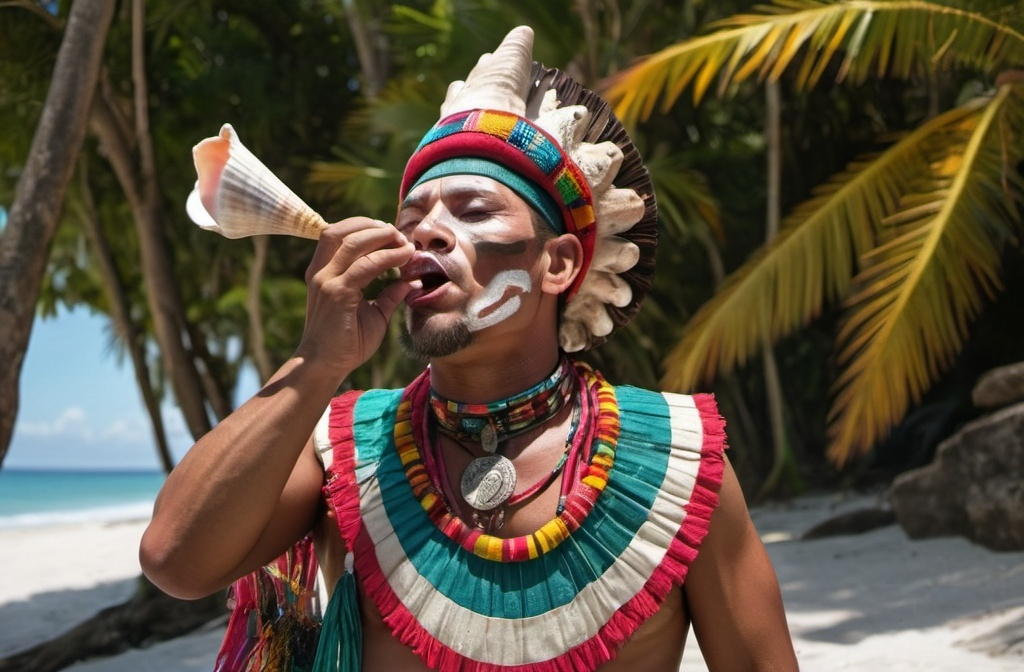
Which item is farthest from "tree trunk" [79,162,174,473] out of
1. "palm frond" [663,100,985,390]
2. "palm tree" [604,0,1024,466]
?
"palm frond" [663,100,985,390]

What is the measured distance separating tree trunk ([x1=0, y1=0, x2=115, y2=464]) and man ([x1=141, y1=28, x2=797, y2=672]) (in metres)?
3.21

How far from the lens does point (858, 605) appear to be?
6.91 metres

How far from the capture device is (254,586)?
251 centimetres

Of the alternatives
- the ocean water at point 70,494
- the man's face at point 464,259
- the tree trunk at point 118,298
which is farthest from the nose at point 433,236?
the ocean water at point 70,494

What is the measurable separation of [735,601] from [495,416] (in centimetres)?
61

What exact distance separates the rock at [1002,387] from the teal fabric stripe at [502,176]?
6.02 metres

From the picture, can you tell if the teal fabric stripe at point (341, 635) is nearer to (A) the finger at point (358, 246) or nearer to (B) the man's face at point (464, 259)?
(B) the man's face at point (464, 259)

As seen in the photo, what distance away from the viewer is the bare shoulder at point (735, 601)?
92.0 inches

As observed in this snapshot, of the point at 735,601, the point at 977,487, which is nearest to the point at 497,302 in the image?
the point at 735,601

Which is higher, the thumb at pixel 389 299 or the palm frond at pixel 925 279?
the thumb at pixel 389 299

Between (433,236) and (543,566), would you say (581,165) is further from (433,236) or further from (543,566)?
(543,566)

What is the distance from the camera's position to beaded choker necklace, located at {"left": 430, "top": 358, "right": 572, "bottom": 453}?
2488mm

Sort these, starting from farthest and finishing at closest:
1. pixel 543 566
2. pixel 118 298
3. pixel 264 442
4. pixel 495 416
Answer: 1. pixel 118 298
2. pixel 495 416
3. pixel 543 566
4. pixel 264 442

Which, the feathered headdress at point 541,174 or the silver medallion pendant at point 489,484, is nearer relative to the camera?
the feathered headdress at point 541,174
